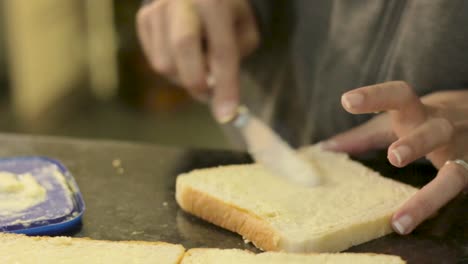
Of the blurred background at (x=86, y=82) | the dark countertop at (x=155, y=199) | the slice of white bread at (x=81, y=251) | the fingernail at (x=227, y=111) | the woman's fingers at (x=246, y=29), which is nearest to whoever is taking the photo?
the slice of white bread at (x=81, y=251)

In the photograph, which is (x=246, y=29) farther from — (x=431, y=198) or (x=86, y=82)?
(x=86, y=82)

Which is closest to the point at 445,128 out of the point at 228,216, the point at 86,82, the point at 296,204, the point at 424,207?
the point at 424,207

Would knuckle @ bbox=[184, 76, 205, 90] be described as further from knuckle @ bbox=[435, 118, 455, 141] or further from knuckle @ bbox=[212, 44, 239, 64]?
knuckle @ bbox=[435, 118, 455, 141]

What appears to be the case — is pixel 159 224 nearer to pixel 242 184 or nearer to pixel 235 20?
pixel 242 184

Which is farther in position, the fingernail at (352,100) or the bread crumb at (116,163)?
the bread crumb at (116,163)

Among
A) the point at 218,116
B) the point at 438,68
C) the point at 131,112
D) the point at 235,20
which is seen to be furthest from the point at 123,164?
the point at 131,112

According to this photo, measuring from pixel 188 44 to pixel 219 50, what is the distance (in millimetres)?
74

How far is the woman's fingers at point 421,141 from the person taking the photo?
1.17 meters

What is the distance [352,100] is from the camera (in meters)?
1.13

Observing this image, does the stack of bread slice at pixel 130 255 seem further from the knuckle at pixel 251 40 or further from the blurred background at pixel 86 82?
the blurred background at pixel 86 82

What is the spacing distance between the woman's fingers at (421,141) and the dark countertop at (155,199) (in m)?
0.11

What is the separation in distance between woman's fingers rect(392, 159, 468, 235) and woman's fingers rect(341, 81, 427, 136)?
0.10 metres

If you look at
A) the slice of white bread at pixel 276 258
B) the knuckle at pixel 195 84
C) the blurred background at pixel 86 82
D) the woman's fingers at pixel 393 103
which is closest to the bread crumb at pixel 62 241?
the slice of white bread at pixel 276 258

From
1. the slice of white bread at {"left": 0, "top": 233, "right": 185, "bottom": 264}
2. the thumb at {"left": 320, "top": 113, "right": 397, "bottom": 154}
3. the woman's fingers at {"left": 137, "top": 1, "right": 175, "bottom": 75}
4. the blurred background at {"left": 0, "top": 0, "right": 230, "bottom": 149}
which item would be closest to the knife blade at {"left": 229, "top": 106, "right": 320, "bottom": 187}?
the thumb at {"left": 320, "top": 113, "right": 397, "bottom": 154}
